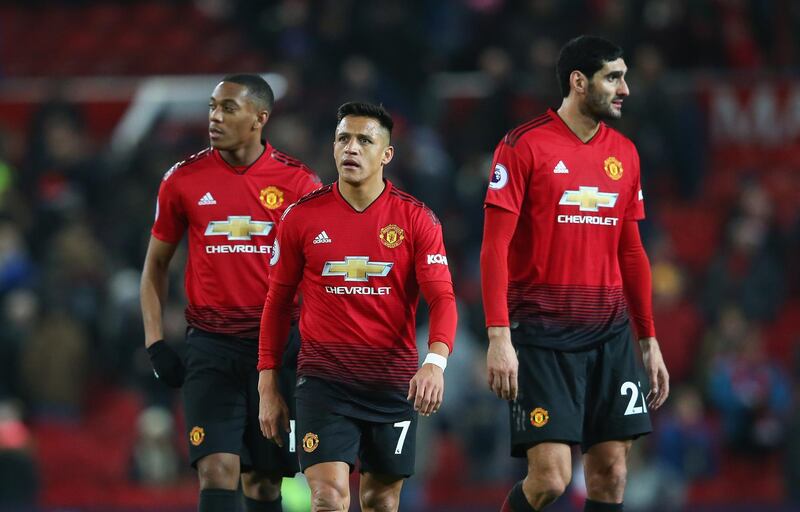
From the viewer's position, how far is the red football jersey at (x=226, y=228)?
7605 mm

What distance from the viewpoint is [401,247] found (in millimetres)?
6934

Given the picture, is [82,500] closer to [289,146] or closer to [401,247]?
[289,146]

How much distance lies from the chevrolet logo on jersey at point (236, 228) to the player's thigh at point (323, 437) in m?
1.12

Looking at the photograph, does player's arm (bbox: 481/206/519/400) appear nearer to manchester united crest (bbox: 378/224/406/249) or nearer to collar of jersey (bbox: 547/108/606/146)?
manchester united crest (bbox: 378/224/406/249)

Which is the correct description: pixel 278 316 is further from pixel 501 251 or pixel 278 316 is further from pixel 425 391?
pixel 501 251

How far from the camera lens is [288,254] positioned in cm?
695

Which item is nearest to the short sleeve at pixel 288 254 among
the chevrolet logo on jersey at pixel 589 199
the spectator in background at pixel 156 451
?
the chevrolet logo on jersey at pixel 589 199

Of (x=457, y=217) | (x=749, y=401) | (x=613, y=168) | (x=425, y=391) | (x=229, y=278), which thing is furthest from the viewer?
(x=457, y=217)

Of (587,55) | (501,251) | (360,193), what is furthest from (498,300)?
(587,55)

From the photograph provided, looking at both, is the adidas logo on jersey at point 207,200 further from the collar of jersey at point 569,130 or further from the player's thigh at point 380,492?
the collar of jersey at point 569,130

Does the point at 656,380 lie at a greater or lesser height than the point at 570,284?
lesser

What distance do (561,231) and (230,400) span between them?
190 centimetres

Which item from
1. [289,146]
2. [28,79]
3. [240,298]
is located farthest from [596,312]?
[28,79]

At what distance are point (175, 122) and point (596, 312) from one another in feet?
36.1
